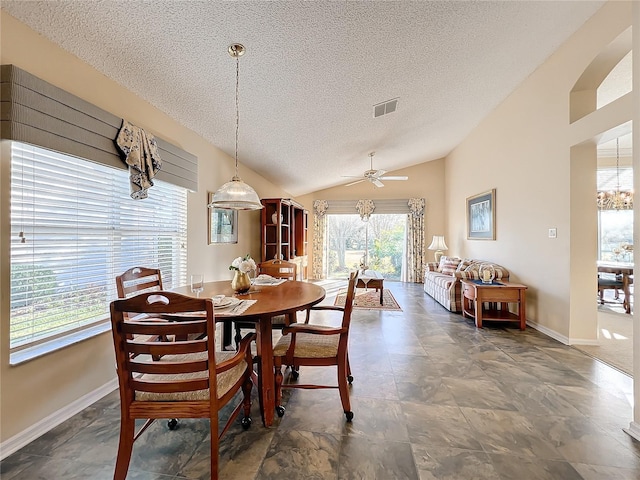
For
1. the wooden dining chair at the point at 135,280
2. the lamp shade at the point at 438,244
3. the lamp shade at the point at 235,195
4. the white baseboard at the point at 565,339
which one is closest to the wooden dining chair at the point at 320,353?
the lamp shade at the point at 235,195

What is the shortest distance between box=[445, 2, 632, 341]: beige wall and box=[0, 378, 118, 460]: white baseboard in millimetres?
4394

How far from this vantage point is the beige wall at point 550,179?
2.65m

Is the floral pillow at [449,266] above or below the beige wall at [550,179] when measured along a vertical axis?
below

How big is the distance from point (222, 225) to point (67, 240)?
1.95 m

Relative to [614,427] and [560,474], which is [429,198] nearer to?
[614,427]

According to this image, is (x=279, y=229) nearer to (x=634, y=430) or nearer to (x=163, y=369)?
(x=163, y=369)

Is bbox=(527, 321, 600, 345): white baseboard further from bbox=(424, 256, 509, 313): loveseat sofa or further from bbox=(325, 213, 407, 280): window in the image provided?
bbox=(325, 213, 407, 280): window

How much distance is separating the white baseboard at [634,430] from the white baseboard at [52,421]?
3440 millimetres

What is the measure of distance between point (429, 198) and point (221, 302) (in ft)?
22.3

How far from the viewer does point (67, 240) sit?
182 cm

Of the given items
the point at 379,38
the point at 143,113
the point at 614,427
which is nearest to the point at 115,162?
the point at 143,113

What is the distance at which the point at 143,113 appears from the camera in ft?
7.66

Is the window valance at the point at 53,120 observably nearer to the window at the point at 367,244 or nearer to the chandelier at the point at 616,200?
the window at the point at 367,244

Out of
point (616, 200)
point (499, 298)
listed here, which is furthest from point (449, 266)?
point (616, 200)
